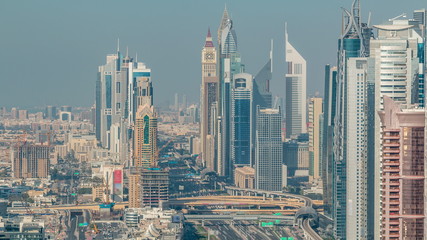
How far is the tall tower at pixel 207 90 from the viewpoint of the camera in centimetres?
5188

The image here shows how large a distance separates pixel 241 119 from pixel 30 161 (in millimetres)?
8997

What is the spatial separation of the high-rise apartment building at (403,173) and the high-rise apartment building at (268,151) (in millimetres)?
26951

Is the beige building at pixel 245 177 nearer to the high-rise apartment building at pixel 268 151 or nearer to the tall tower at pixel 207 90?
the high-rise apartment building at pixel 268 151

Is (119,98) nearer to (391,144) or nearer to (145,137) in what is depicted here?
(145,137)

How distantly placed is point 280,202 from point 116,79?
17814 mm

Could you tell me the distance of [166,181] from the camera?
3725cm

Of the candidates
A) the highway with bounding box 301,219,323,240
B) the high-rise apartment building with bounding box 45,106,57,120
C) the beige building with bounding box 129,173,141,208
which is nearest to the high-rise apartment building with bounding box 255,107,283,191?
the beige building with bounding box 129,173,141,208

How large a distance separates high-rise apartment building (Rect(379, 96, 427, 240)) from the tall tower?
3411cm

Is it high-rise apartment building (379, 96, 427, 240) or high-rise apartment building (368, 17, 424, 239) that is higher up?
high-rise apartment building (368, 17, 424, 239)

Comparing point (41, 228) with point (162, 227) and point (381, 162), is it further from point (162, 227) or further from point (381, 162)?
point (381, 162)

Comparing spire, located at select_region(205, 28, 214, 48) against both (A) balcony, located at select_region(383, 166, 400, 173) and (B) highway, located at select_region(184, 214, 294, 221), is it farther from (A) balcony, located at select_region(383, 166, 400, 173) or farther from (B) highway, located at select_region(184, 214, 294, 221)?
(A) balcony, located at select_region(383, 166, 400, 173)

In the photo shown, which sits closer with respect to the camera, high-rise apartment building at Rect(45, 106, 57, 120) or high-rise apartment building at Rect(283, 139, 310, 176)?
high-rise apartment building at Rect(283, 139, 310, 176)

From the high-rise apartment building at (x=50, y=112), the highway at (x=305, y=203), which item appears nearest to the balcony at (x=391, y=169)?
the highway at (x=305, y=203)

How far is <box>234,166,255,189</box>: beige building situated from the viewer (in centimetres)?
4456
